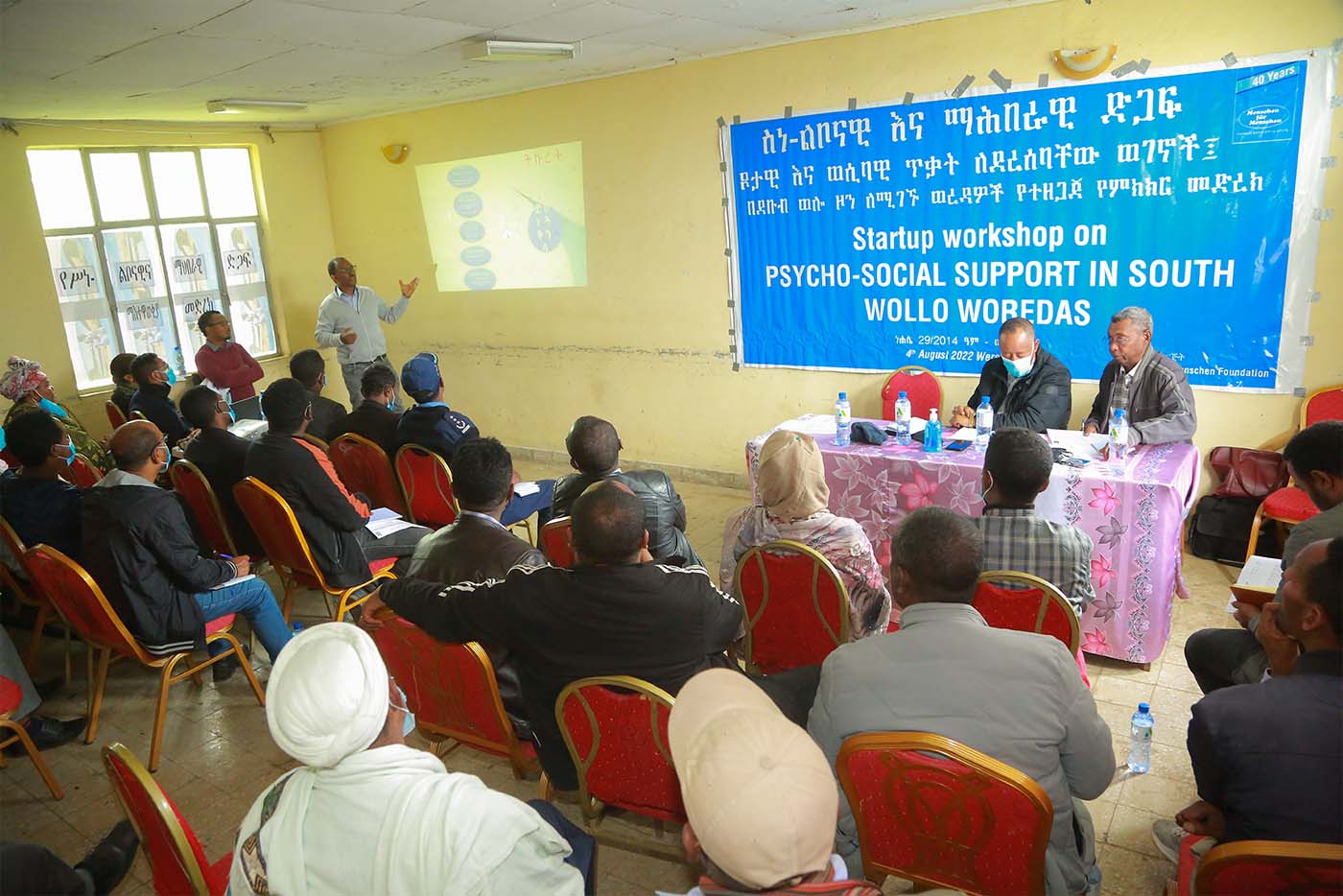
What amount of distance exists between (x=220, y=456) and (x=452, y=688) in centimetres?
230

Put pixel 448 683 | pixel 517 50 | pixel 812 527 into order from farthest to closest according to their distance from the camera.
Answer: pixel 517 50, pixel 812 527, pixel 448 683

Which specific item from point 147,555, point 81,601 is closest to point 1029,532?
point 147,555

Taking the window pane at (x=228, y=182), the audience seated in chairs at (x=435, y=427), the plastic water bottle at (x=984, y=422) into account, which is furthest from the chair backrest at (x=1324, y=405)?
the window pane at (x=228, y=182)

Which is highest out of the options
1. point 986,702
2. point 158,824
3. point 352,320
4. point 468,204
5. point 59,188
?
point 59,188

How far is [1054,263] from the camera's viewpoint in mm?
4422

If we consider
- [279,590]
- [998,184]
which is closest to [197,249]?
[279,590]

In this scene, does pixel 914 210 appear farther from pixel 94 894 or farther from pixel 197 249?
pixel 197 249

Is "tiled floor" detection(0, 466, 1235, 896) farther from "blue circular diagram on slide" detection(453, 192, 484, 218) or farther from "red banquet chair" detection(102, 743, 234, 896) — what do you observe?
"blue circular diagram on slide" detection(453, 192, 484, 218)

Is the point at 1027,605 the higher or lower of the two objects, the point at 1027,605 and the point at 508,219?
the lower

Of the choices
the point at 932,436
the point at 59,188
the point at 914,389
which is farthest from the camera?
the point at 59,188

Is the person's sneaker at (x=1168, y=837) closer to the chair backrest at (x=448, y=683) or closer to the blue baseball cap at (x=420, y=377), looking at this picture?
the chair backrest at (x=448, y=683)

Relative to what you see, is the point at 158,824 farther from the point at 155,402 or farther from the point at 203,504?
the point at 155,402

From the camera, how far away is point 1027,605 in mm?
2281

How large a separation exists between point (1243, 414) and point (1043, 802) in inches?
140
